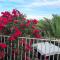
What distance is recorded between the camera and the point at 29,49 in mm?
8734

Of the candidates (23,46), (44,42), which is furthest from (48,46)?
(23,46)

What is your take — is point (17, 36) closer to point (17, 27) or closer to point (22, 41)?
point (22, 41)

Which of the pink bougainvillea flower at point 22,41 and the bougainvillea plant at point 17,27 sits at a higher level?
the bougainvillea plant at point 17,27

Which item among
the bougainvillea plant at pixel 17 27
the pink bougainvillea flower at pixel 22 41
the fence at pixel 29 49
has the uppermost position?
the bougainvillea plant at pixel 17 27

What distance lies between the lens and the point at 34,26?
932cm

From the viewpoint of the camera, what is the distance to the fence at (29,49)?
28.6ft

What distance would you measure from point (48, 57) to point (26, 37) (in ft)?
2.69

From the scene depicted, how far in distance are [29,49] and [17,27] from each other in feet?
2.31

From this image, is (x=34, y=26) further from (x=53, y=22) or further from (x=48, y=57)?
(x=53, y=22)

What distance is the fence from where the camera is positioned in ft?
28.6

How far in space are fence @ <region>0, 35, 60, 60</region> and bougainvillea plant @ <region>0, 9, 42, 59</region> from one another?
3 cm

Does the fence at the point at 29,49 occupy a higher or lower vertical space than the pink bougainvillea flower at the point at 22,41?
lower

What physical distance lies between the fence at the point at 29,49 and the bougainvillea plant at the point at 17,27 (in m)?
0.03

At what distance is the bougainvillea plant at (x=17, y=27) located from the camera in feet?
28.7
